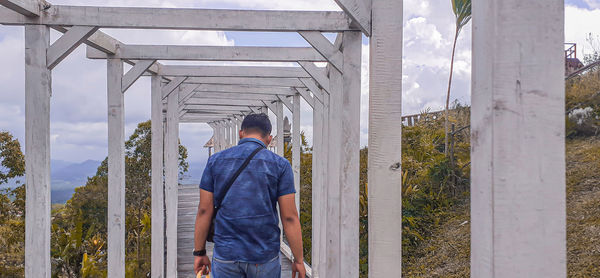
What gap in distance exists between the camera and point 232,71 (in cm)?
654

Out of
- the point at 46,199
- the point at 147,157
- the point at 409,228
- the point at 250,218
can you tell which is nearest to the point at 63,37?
the point at 46,199

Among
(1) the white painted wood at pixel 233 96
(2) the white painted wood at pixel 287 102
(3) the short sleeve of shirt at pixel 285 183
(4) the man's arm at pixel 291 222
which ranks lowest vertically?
(4) the man's arm at pixel 291 222

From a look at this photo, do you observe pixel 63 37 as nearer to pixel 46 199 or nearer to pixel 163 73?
pixel 46 199

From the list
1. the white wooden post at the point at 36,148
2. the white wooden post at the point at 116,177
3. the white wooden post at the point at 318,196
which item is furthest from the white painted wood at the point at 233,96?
the white wooden post at the point at 36,148

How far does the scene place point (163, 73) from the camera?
6492mm

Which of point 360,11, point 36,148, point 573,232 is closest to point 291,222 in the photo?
point 360,11

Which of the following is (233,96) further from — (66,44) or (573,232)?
(573,232)

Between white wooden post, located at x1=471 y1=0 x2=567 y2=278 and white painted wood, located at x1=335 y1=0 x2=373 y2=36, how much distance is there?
156 cm

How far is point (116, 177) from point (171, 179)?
223 centimetres

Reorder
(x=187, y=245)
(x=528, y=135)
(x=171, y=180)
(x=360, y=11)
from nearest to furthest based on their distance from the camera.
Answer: (x=528, y=135) < (x=360, y=11) < (x=171, y=180) < (x=187, y=245)

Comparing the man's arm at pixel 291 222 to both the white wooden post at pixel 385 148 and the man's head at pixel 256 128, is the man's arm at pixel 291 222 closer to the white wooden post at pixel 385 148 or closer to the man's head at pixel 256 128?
the man's head at pixel 256 128

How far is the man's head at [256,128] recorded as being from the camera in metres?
3.18

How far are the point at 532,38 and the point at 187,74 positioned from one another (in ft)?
19.5

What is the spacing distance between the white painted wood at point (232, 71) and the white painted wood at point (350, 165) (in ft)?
8.95
